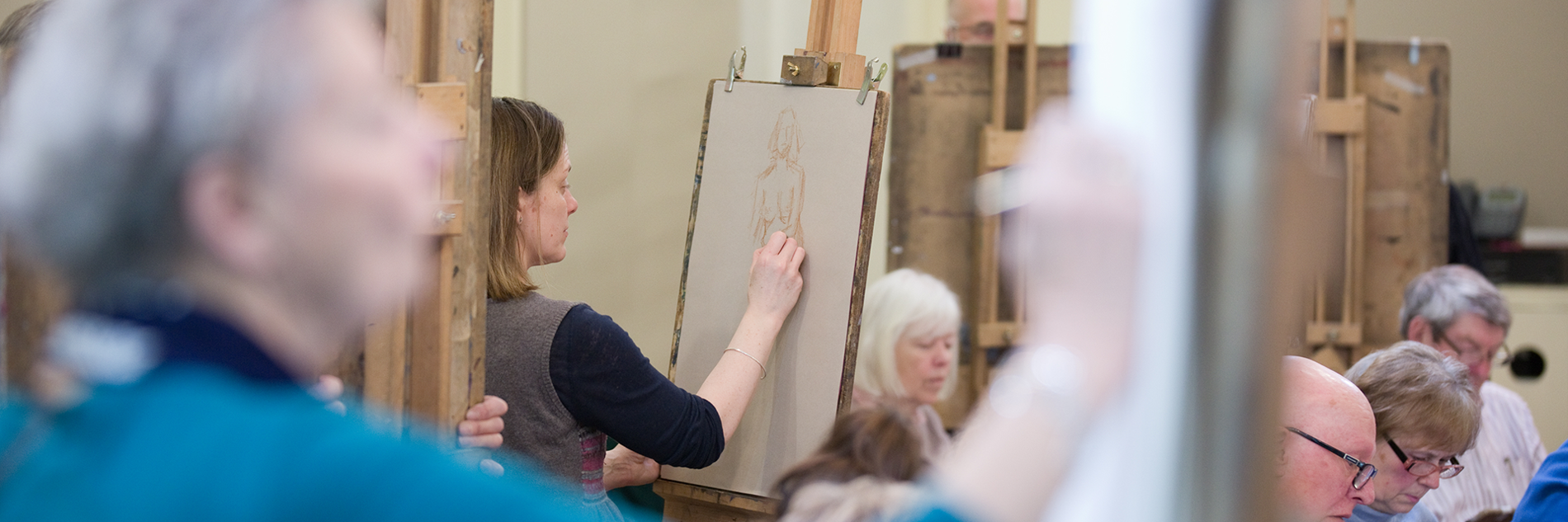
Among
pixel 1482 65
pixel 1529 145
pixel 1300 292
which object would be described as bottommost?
pixel 1300 292

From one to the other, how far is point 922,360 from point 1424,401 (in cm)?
149

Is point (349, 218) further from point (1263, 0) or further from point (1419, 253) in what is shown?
point (1419, 253)

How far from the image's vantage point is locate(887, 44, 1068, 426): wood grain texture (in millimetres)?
4387

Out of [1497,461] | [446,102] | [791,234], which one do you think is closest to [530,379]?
[446,102]

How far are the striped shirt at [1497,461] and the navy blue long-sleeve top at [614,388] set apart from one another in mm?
2315

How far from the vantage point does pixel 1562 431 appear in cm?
553

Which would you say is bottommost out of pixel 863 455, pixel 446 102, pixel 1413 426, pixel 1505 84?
pixel 1413 426

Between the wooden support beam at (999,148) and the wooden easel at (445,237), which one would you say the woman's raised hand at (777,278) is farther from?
the wooden support beam at (999,148)

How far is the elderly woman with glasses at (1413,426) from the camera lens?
6.82 feet

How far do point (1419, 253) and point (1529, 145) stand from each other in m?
2.58

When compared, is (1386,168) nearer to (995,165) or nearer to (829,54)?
(995,165)

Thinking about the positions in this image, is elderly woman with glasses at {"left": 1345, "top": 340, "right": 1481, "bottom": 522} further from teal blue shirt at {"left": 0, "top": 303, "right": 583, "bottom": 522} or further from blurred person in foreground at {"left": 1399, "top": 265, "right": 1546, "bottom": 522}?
teal blue shirt at {"left": 0, "top": 303, "right": 583, "bottom": 522}

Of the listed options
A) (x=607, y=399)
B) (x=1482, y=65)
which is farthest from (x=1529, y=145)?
(x=607, y=399)

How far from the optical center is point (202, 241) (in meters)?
0.55
